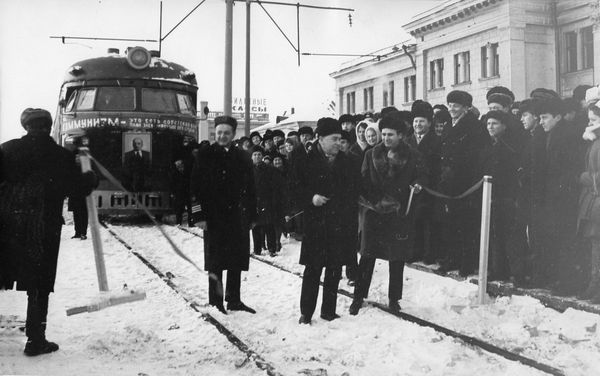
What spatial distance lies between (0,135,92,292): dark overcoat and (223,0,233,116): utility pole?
13.6 ft

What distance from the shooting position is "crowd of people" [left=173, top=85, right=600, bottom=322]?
197 inches

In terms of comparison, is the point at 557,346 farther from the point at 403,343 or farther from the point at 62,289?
the point at 62,289

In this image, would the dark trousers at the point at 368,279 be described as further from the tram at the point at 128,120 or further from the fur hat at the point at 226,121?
the tram at the point at 128,120

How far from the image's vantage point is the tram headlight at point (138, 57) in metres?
11.6

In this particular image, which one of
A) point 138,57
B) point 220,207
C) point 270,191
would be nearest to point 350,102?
point 138,57

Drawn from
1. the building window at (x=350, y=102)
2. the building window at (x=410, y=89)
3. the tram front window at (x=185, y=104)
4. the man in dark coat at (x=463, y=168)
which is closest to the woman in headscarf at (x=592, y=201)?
the man in dark coat at (x=463, y=168)

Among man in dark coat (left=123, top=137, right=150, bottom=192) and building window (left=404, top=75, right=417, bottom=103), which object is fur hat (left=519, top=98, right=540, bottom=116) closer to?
building window (left=404, top=75, right=417, bottom=103)

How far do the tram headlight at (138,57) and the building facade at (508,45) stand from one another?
5112 mm

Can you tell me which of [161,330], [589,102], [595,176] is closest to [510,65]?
[589,102]

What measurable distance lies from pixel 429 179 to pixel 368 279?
1.89 m

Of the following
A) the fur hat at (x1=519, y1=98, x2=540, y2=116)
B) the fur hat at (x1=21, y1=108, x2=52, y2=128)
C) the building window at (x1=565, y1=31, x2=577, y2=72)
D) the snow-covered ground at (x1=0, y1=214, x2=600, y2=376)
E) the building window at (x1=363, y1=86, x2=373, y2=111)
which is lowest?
the snow-covered ground at (x1=0, y1=214, x2=600, y2=376)

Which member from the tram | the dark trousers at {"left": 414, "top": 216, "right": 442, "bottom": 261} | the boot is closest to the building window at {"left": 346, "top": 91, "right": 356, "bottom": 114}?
the tram

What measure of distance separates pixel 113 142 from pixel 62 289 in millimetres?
5685

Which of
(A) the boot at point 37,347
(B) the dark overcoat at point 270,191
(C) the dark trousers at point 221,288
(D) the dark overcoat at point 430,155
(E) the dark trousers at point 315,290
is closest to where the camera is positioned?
(A) the boot at point 37,347
